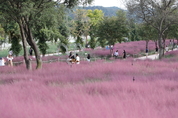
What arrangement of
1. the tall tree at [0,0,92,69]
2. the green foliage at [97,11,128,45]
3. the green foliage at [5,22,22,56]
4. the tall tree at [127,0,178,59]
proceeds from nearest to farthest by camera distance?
the tall tree at [0,0,92,69], the tall tree at [127,0,178,59], the green foliage at [5,22,22,56], the green foliage at [97,11,128,45]

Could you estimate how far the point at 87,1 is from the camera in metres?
13.7

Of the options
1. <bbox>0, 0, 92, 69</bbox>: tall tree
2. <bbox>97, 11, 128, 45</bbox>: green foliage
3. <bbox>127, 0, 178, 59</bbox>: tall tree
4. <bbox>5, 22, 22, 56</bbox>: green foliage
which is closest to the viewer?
<bbox>0, 0, 92, 69</bbox>: tall tree

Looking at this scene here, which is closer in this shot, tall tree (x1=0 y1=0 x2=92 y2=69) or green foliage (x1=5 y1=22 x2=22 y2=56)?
tall tree (x1=0 y1=0 x2=92 y2=69)

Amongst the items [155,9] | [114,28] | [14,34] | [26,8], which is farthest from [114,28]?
[26,8]

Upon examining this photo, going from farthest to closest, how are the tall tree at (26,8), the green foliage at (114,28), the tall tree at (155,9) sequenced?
the green foliage at (114,28) → the tall tree at (155,9) → the tall tree at (26,8)

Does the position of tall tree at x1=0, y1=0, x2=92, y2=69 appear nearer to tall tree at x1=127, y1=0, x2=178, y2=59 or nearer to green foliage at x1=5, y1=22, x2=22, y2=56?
tall tree at x1=127, y1=0, x2=178, y2=59

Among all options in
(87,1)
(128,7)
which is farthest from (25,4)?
(128,7)

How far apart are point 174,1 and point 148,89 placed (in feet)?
52.0

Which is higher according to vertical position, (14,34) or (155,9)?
(155,9)

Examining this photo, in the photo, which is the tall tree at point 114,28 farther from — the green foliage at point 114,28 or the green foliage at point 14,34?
the green foliage at point 14,34

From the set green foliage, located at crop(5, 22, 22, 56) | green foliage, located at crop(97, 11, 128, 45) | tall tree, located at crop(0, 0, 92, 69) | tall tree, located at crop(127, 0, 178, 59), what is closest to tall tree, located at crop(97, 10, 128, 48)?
green foliage, located at crop(97, 11, 128, 45)

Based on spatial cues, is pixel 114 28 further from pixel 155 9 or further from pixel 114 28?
pixel 155 9

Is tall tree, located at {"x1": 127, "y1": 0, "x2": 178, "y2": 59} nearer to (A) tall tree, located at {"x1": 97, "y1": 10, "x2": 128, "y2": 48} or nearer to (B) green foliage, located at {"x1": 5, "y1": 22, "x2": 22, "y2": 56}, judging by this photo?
(A) tall tree, located at {"x1": 97, "y1": 10, "x2": 128, "y2": 48}

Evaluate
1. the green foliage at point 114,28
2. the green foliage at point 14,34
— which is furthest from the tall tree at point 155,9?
the green foliage at point 14,34
